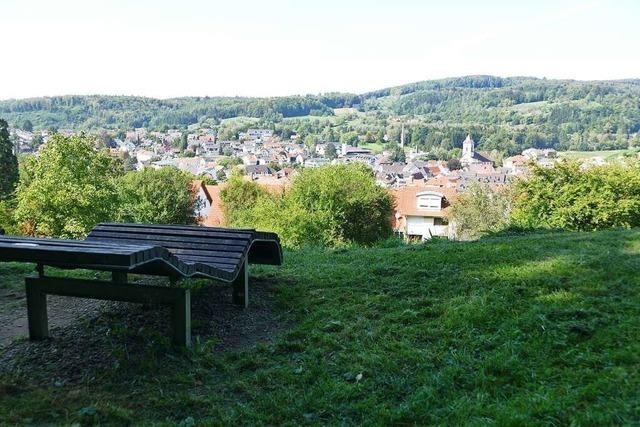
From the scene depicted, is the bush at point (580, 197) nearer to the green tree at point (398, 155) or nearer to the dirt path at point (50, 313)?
the dirt path at point (50, 313)

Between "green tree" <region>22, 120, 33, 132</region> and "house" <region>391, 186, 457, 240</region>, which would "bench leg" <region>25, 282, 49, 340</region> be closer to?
"house" <region>391, 186, 457, 240</region>

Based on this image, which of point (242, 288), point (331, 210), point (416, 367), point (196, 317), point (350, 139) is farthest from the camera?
point (350, 139)

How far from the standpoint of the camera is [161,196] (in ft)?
133

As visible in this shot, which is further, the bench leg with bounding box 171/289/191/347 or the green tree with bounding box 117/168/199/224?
the green tree with bounding box 117/168/199/224

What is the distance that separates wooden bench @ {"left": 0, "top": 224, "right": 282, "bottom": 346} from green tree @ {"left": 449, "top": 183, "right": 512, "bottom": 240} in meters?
24.1

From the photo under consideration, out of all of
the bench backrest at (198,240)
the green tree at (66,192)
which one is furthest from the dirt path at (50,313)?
the green tree at (66,192)

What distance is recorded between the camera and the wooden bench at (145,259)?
14.9ft

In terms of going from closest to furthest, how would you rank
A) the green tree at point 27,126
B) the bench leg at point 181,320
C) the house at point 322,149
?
the bench leg at point 181,320 → the green tree at point 27,126 → the house at point 322,149

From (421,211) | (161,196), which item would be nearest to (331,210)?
(161,196)

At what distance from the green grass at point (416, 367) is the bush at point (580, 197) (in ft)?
43.4

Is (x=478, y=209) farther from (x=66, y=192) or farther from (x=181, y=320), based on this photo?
(x=181, y=320)

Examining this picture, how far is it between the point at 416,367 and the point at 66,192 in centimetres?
2340

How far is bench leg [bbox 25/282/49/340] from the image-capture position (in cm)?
593

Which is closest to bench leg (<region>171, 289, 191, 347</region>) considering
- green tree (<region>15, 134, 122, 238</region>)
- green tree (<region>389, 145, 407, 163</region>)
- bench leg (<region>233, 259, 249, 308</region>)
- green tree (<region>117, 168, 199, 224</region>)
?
bench leg (<region>233, 259, 249, 308</region>)
